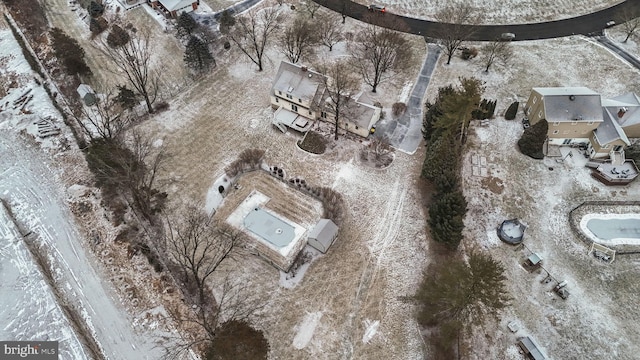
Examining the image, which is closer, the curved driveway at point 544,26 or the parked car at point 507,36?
the parked car at point 507,36

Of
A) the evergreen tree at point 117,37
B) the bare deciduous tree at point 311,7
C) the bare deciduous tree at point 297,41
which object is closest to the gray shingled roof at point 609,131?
the bare deciduous tree at point 297,41

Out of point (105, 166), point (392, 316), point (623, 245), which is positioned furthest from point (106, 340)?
point (623, 245)

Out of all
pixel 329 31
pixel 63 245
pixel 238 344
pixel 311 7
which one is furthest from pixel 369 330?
pixel 311 7

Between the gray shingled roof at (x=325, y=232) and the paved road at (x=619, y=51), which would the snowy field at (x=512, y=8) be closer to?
the paved road at (x=619, y=51)

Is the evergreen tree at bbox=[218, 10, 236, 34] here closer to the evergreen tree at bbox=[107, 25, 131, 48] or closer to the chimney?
the evergreen tree at bbox=[107, 25, 131, 48]

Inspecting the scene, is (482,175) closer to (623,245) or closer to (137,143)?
(623,245)

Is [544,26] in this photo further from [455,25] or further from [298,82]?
[298,82]
